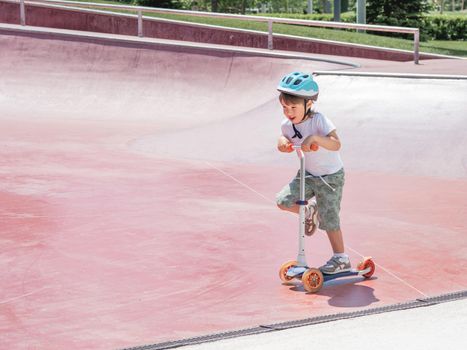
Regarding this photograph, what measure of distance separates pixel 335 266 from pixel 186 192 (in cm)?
392

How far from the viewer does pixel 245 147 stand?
1298cm

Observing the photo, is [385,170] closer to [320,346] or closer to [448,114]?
[448,114]

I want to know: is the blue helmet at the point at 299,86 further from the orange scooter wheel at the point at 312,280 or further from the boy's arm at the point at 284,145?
the orange scooter wheel at the point at 312,280

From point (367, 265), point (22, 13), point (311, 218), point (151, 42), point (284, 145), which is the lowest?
point (367, 265)

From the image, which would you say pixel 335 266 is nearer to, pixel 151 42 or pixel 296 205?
pixel 296 205

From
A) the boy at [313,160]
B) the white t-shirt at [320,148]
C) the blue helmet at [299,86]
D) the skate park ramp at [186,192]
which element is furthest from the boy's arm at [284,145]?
the skate park ramp at [186,192]

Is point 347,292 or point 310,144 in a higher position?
point 310,144

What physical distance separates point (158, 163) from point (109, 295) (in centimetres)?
592

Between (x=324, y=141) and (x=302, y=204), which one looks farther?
(x=302, y=204)

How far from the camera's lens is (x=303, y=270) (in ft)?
22.0

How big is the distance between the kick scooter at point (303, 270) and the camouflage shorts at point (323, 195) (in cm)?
12

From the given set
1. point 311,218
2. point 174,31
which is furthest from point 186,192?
point 174,31

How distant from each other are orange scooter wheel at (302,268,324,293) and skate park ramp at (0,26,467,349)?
82 millimetres

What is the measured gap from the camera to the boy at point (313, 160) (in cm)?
651
